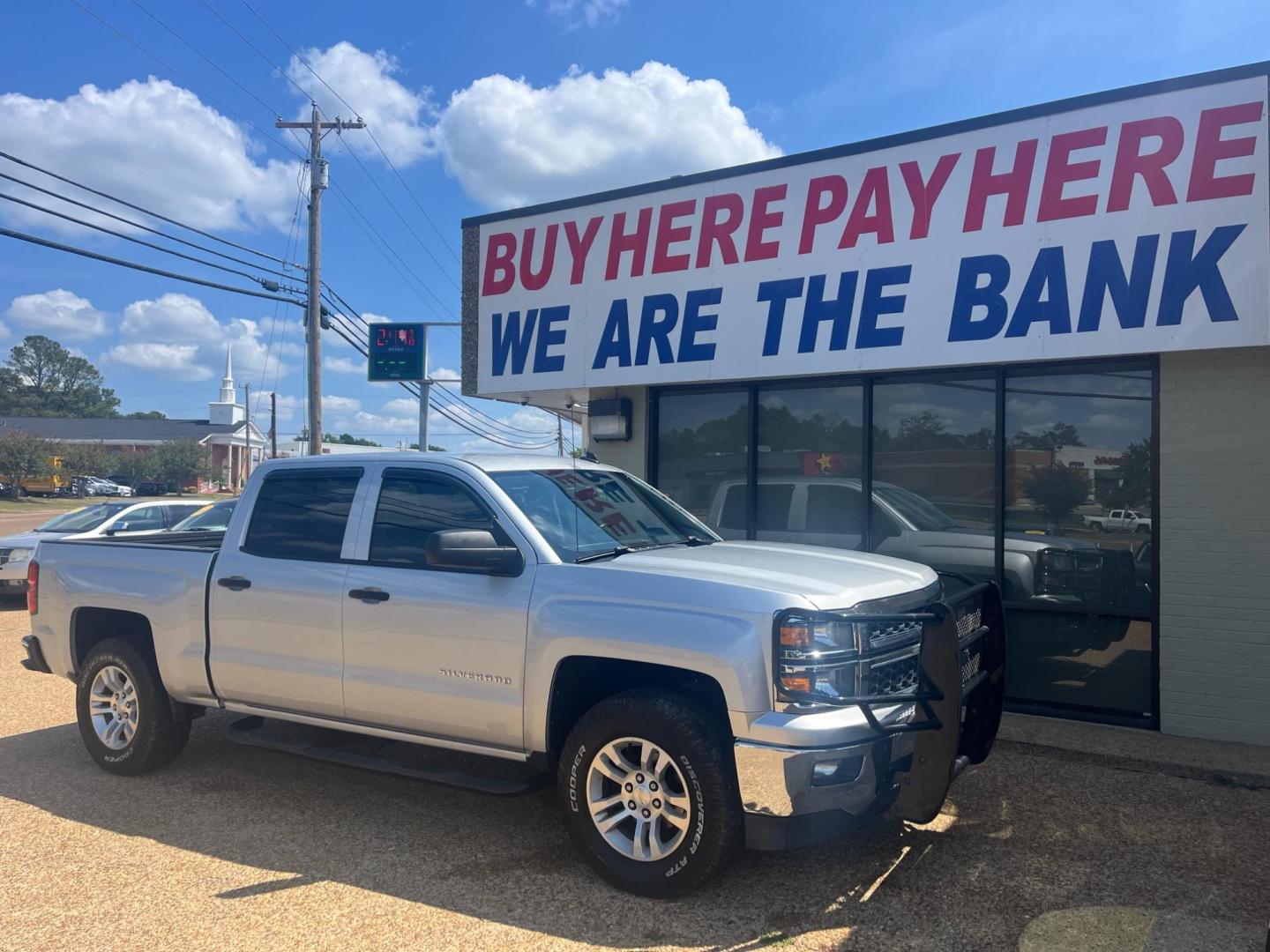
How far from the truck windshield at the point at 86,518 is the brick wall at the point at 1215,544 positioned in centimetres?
1284

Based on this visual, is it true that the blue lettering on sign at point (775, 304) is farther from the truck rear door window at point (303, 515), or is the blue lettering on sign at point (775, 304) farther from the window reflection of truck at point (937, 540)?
the truck rear door window at point (303, 515)

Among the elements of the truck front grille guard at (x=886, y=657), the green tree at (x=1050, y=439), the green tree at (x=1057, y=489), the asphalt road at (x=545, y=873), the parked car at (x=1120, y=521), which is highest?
the green tree at (x=1050, y=439)

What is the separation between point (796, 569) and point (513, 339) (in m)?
6.08

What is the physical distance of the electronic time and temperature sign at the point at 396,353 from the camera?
742 inches

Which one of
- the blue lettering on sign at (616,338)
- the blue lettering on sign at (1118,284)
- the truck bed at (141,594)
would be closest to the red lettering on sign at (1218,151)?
the blue lettering on sign at (1118,284)

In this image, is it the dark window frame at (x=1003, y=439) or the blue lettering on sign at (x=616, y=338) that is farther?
the blue lettering on sign at (x=616, y=338)

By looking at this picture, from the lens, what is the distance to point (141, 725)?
5.72 meters

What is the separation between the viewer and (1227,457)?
22.0ft

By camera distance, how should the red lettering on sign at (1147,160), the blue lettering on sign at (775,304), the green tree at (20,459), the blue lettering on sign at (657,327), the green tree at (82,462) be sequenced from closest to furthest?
the red lettering on sign at (1147,160), the blue lettering on sign at (775,304), the blue lettering on sign at (657,327), the green tree at (20,459), the green tree at (82,462)

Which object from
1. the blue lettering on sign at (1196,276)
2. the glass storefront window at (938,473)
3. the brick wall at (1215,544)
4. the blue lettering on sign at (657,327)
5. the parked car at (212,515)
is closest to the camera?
the blue lettering on sign at (1196,276)

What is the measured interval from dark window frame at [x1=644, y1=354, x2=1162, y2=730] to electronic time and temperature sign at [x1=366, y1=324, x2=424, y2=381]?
1090cm

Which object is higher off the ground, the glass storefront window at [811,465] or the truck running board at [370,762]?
the glass storefront window at [811,465]

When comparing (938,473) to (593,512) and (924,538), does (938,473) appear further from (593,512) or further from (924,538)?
(593,512)

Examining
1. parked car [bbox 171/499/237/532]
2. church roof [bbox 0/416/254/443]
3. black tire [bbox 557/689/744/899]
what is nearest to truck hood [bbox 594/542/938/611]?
black tire [bbox 557/689/744/899]
